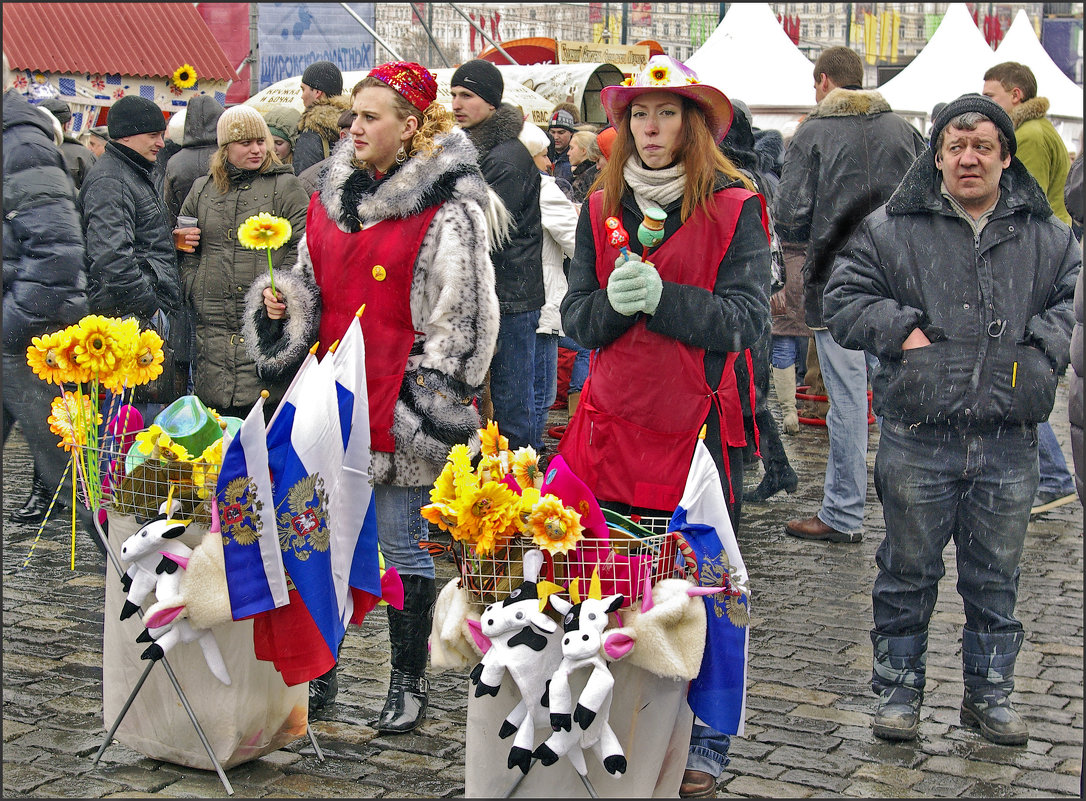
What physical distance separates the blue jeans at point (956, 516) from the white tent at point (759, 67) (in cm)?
1278

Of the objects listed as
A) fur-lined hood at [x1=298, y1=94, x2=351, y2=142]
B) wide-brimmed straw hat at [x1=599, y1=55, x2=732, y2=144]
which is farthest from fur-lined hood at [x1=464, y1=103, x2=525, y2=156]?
wide-brimmed straw hat at [x1=599, y1=55, x2=732, y2=144]

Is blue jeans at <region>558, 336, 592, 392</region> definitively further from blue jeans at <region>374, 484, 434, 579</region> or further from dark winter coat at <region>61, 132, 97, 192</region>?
blue jeans at <region>374, 484, 434, 579</region>

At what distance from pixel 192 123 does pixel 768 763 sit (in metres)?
4.99

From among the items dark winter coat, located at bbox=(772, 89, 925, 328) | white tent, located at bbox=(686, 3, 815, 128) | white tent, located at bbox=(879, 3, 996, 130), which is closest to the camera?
dark winter coat, located at bbox=(772, 89, 925, 328)

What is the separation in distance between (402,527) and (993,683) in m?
2.08

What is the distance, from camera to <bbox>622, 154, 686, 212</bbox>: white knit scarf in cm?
370

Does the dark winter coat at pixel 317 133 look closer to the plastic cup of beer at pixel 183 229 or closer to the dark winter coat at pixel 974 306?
the plastic cup of beer at pixel 183 229

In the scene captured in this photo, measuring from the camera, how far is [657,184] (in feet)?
12.2

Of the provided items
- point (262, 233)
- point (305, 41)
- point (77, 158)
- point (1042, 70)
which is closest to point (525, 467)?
point (262, 233)

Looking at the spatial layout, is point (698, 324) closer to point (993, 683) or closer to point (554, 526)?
point (554, 526)

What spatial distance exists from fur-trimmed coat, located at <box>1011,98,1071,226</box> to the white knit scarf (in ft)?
18.4

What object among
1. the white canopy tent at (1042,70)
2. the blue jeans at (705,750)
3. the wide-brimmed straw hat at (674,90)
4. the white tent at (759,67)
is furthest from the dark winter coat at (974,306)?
the white canopy tent at (1042,70)

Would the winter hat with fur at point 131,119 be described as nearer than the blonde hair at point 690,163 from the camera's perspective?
No

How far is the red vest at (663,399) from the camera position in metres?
3.67
